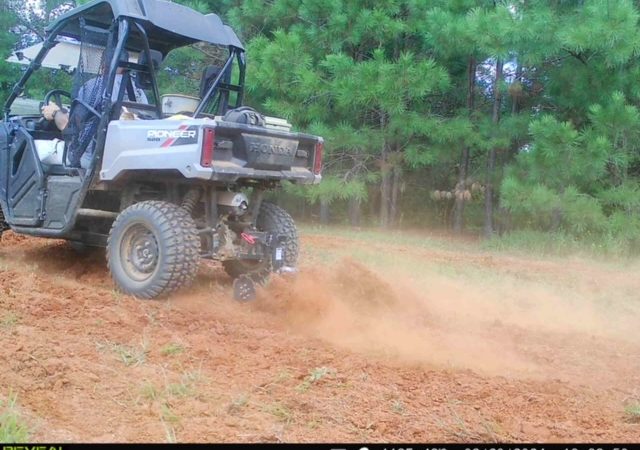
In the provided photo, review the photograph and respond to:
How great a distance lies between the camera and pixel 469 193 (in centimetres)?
1512

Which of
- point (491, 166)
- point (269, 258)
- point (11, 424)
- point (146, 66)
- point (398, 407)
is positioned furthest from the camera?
point (491, 166)

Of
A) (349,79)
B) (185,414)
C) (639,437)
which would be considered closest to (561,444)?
(639,437)

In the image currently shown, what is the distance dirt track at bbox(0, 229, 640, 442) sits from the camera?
338 centimetres

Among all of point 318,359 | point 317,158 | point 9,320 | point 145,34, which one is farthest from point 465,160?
point 9,320

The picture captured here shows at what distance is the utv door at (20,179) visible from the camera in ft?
23.0

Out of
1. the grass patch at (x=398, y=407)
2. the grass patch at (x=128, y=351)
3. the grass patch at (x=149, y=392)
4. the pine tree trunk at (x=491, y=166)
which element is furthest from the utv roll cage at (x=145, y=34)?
the pine tree trunk at (x=491, y=166)

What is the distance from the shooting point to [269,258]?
674cm

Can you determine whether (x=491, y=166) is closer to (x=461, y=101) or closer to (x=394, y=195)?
(x=461, y=101)

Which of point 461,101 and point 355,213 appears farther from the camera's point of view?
point 355,213

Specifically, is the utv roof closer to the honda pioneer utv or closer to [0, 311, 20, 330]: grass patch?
the honda pioneer utv

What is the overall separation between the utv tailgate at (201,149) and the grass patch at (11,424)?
2.80 meters

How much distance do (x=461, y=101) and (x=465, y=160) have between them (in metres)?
1.27

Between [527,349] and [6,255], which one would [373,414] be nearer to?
[527,349]

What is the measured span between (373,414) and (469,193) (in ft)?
39.6
